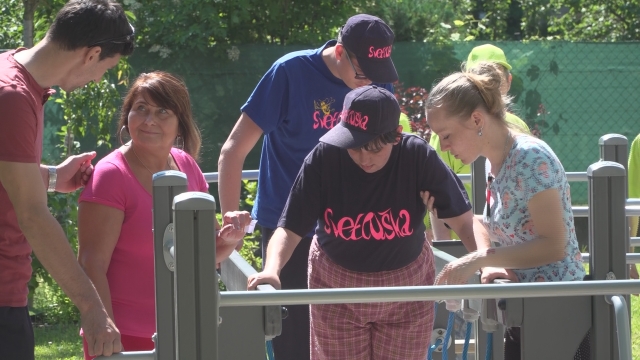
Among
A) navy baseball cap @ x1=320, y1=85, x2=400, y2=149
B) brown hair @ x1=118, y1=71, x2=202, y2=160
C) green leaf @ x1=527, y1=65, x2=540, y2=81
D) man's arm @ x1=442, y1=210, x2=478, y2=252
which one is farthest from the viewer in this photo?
green leaf @ x1=527, y1=65, x2=540, y2=81

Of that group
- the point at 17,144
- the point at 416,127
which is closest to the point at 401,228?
the point at 17,144

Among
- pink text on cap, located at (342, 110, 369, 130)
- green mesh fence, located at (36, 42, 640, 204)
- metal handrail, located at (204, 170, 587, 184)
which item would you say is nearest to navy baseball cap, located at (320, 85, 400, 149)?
pink text on cap, located at (342, 110, 369, 130)

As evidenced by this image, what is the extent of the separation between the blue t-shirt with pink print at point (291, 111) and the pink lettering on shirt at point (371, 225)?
724 mm

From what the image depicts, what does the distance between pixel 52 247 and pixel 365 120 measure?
1010mm

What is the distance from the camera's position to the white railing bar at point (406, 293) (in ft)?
7.38

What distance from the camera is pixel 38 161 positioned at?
255cm

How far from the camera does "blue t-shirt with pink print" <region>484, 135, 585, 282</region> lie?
8.98 ft

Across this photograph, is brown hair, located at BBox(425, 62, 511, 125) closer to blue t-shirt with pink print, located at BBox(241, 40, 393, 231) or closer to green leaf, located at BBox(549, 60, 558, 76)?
blue t-shirt with pink print, located at BBox(241, 40, 393, 231)

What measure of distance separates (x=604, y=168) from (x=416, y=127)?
213 inches

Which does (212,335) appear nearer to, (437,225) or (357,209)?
(357,209)

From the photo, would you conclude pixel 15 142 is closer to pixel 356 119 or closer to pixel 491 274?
pixel 356 119

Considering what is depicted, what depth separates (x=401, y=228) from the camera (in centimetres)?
300

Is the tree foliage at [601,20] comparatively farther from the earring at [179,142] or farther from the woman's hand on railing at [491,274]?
the woman's hand on railing at [491,274]

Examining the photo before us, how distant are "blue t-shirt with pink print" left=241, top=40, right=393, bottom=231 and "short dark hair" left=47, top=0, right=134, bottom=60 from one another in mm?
1043
